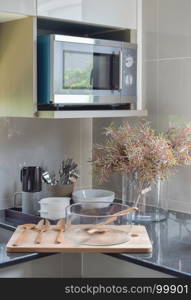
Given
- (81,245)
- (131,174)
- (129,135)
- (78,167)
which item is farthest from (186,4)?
(81,245)

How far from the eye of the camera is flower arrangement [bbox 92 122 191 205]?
212 cm

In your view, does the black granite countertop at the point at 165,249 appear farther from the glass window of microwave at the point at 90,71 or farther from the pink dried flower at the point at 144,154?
the glass window of microwave at the point at 90,71

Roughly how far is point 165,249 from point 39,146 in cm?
87

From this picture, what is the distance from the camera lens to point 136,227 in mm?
2117

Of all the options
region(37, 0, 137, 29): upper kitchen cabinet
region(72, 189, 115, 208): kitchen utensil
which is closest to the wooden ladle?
region(72, 189, 115, 208): kitchen utensil

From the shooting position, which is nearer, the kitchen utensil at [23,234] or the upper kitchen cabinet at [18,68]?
the kitchen utensil at [23,234]

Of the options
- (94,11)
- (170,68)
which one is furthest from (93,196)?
(94,11)

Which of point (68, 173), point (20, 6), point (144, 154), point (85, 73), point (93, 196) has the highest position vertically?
point (20, 6)

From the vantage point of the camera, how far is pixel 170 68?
238cm

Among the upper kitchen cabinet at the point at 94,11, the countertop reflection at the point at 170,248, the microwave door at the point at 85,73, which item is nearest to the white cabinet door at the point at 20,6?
the upper kitchen cabinet at the point at 94,11

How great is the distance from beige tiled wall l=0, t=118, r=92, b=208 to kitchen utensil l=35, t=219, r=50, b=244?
0.34 metres

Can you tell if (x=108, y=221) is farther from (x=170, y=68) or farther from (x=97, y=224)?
(x=170, y=68)

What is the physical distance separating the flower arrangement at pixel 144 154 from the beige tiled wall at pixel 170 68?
138 mm

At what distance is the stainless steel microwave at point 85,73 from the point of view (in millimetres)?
2051
